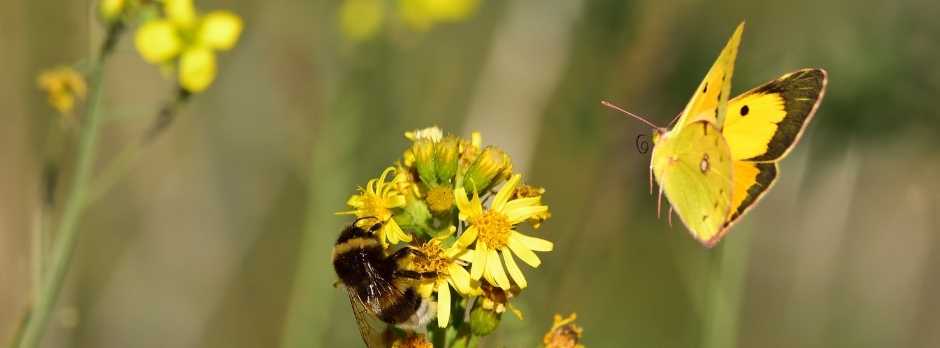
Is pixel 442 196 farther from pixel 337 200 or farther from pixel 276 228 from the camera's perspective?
pixel 276 228

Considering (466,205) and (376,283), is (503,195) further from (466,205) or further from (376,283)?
(376,283)

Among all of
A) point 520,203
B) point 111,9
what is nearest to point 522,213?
point 520,203

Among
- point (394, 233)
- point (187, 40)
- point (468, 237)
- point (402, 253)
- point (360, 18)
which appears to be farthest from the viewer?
point (360, 18)

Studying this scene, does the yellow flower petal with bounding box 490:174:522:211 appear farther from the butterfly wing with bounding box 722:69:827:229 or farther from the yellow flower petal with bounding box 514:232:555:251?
the butterfly wing with bounding box 722:69:827:229

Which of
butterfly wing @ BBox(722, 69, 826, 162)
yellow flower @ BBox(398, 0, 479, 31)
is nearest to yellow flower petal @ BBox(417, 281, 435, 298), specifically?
butterfly wing @ BBox(722, 69, 826, 162)

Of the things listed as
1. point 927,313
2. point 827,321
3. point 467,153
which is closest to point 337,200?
point 467,153

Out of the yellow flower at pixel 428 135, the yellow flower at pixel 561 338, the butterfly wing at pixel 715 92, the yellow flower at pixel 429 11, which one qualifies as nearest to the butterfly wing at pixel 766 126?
the butterfly wing at pixel 715 92

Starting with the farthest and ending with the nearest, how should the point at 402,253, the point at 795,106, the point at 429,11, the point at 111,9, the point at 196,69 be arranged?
the point at 429,11 → the point at 196,69 → the point at 111,9 → the point at 795,106 → the point at 402,253

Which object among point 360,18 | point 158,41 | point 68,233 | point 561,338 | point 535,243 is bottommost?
point 561,338
